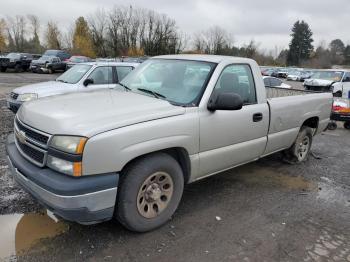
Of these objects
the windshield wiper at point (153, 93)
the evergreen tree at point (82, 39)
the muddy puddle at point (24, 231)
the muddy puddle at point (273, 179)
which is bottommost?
the muddy puddle at point (273, 179)

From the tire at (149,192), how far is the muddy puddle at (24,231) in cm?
78

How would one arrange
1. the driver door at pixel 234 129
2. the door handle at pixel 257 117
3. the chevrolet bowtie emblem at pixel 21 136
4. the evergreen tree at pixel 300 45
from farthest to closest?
the evergreen tree at pixel 300 45 < the door handle at pixel 257 117 < the driver door at pixel 234 129 < the chevrolet bowtie emblem at pixel 21 136

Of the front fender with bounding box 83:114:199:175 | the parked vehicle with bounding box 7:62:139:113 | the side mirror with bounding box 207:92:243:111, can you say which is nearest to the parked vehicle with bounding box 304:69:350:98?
the parked vehicle with bounding box 7:62:139:113

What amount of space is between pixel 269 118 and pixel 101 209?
A: 2.78 m

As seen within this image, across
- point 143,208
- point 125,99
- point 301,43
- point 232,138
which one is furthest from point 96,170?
point 301,43

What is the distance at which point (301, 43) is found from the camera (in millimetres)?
92375

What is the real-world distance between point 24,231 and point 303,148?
481cm

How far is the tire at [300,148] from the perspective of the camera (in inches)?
233

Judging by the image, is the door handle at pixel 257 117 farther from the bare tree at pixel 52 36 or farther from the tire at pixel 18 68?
the bare tree at pixel 52 36

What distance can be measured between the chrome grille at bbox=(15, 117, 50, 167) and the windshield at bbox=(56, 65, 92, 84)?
5559 mm

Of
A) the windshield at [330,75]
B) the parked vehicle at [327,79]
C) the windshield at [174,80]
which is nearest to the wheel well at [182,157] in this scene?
the windshield at [174,80]

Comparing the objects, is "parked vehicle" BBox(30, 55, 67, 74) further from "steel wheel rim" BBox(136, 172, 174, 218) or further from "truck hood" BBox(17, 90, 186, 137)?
"steel wheel rim" BBox(136, 172, 174, 218)

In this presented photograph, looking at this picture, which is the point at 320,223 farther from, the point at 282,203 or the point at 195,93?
the point at 195,93

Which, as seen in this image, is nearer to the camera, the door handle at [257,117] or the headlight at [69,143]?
the headlight at [69,143]
